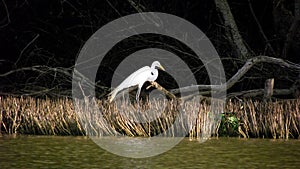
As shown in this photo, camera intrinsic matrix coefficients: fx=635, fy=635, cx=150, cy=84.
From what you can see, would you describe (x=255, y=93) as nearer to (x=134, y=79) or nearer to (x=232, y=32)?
(x=232, y=32)

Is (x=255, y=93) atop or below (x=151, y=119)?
atop

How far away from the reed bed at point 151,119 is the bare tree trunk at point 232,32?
1818mm

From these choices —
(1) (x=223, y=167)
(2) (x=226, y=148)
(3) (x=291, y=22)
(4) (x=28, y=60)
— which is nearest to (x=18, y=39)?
(4) (x=28, y=60)

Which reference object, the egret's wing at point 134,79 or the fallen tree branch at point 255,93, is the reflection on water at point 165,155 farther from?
the fallen tree branch at point 255,93

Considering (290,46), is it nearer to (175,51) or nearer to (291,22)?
(291,22)

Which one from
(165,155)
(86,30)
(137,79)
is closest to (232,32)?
(137,79)

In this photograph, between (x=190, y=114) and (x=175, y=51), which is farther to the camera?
(x=175, y=51)

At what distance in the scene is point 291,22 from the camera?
11383 millimetres

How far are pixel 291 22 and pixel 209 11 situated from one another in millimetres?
1772

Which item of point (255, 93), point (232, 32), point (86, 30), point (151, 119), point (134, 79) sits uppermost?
point (86, 30)

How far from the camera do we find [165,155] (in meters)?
6.89

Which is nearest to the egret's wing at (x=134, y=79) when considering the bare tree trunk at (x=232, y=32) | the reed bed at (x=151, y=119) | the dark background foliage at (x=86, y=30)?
the reed bed at (x=151, y=119)

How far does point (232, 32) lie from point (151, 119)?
9.45 feet

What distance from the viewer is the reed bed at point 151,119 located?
8.38m
